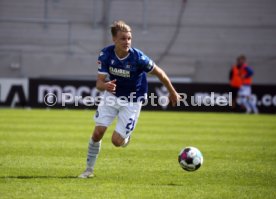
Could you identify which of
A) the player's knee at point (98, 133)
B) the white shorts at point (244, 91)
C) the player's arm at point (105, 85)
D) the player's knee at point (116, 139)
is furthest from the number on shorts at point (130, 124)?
the white shorts at point (244, 91)

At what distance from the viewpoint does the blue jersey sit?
9430 mm

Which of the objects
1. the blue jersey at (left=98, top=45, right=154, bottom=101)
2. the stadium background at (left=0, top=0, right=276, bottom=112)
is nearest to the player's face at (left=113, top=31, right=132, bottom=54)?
the blue jersey at (left=98, top=45, right=154, bottom=101)

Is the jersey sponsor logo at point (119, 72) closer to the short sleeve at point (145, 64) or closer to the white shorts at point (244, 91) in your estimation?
the short sleeve at point (145, 64)

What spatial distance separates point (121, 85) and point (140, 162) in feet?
6.11

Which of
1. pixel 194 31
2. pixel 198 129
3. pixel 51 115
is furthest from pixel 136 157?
pixel 194 31

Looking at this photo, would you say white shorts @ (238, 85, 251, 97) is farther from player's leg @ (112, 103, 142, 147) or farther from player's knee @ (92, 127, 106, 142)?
player's knee @ (92, 127, 106, 142)

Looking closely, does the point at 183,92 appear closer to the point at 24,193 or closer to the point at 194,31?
the point at 194,31

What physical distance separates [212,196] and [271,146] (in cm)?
639

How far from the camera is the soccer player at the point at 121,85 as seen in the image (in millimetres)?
9234

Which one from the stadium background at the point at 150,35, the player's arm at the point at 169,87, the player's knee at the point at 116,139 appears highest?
the player's arm at the point at 169,87

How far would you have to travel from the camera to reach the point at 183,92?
2612cm

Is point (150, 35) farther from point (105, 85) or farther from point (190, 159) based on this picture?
point (105, 85)

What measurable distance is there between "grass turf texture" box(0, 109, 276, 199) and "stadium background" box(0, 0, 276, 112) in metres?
10.8

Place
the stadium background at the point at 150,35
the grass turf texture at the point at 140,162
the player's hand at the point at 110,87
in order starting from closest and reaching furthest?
the grass turf texture at the point at 140,162 → the player's hand at the point at 110,87 → the stadium background at the point at 150,35
